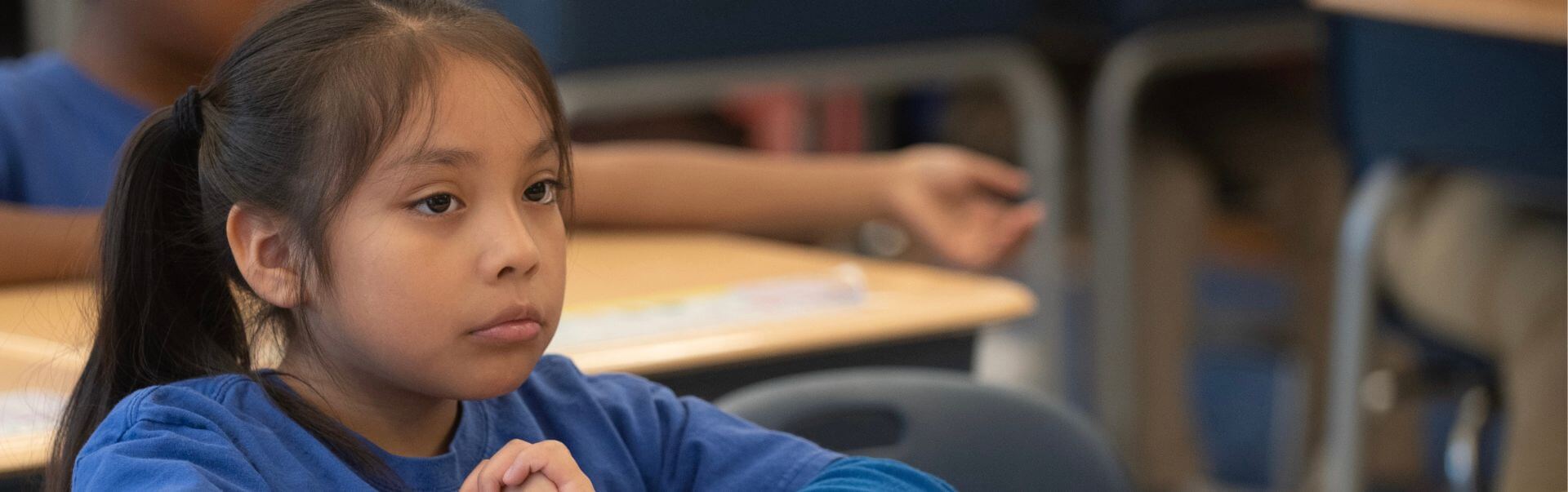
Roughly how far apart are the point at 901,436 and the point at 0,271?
2.87 feet

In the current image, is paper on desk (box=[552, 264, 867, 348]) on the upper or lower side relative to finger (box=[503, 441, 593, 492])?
lower

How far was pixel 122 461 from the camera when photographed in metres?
0.75

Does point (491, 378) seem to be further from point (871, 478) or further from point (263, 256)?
point (871, 478)

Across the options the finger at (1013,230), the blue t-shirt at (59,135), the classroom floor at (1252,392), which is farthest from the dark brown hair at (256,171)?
the classroom floor at (1252,392)

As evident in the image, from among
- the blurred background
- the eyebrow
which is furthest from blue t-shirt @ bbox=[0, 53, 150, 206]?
the eyebrow

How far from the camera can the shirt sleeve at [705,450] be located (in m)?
0.98

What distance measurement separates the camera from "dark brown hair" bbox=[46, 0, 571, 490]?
0.82 metres

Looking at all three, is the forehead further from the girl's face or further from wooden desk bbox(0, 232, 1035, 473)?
wooden desk bbox(0, 232, 1035, 473)

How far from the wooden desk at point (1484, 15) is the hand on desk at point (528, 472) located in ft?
4.05

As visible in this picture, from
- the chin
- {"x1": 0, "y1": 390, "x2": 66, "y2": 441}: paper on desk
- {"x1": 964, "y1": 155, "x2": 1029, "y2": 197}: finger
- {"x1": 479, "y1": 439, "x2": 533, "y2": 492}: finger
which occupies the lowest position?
{"x1": 964, "y1": 155, "x2": 1029, "y2": 197}: finger

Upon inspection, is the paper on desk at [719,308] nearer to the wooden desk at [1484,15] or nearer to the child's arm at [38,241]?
the child's arm at [38,241]

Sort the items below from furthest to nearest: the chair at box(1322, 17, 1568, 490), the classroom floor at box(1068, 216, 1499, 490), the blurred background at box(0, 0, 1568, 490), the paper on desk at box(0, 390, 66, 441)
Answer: the classroom floor at box(1068, 216, 1499, 490) < the blurred background at box(0, 0, 1568, 490) < the chair at box(1322, 17, 1568, 490) < the paper on desk at box(0, 390, 66, 441)

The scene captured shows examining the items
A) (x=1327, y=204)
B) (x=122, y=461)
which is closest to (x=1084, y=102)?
(x=1327, y=204)

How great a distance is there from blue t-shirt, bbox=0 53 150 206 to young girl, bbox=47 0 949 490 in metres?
0.87
